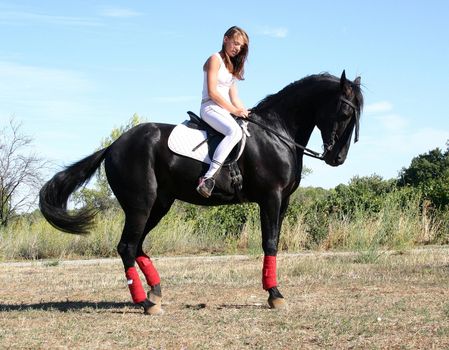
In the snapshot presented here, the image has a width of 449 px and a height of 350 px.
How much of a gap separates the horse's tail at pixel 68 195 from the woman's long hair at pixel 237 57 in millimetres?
1974

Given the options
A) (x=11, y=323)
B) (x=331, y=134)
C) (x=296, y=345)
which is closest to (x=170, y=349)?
(x=296, y=345)

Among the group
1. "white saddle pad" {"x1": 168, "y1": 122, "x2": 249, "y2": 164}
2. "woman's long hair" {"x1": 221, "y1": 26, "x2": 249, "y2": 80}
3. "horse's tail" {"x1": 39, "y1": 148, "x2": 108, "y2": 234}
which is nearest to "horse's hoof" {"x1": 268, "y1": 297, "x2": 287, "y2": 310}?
"white saddle pad" {"x1": 168, "y1": 122, "x2": 249, "y2": 164}

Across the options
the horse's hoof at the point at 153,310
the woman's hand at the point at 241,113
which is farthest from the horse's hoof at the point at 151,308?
the woman's hand at the point at 241,113

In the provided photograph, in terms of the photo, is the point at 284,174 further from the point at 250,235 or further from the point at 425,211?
the point at 425,211

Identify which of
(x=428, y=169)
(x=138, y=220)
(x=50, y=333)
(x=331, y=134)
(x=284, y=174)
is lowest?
(x=50, y=333)

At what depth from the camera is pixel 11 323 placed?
7418 millimetres

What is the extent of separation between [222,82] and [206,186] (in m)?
1.36

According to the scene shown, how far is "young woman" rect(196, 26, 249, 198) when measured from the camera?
314 inches

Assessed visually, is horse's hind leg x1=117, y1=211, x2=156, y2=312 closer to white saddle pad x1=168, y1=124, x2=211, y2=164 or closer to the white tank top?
white saddle pad x1=168, y1=124, x2=211, y2=164

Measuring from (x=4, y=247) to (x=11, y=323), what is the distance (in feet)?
36.7

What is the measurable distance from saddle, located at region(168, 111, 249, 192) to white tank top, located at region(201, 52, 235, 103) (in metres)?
0.40

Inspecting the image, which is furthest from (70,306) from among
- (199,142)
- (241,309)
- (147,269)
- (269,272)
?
(199,142)

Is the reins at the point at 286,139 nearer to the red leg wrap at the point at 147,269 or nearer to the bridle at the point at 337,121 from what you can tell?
the bridle at the point at 337,121

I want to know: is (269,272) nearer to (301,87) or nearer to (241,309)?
(241,309)
